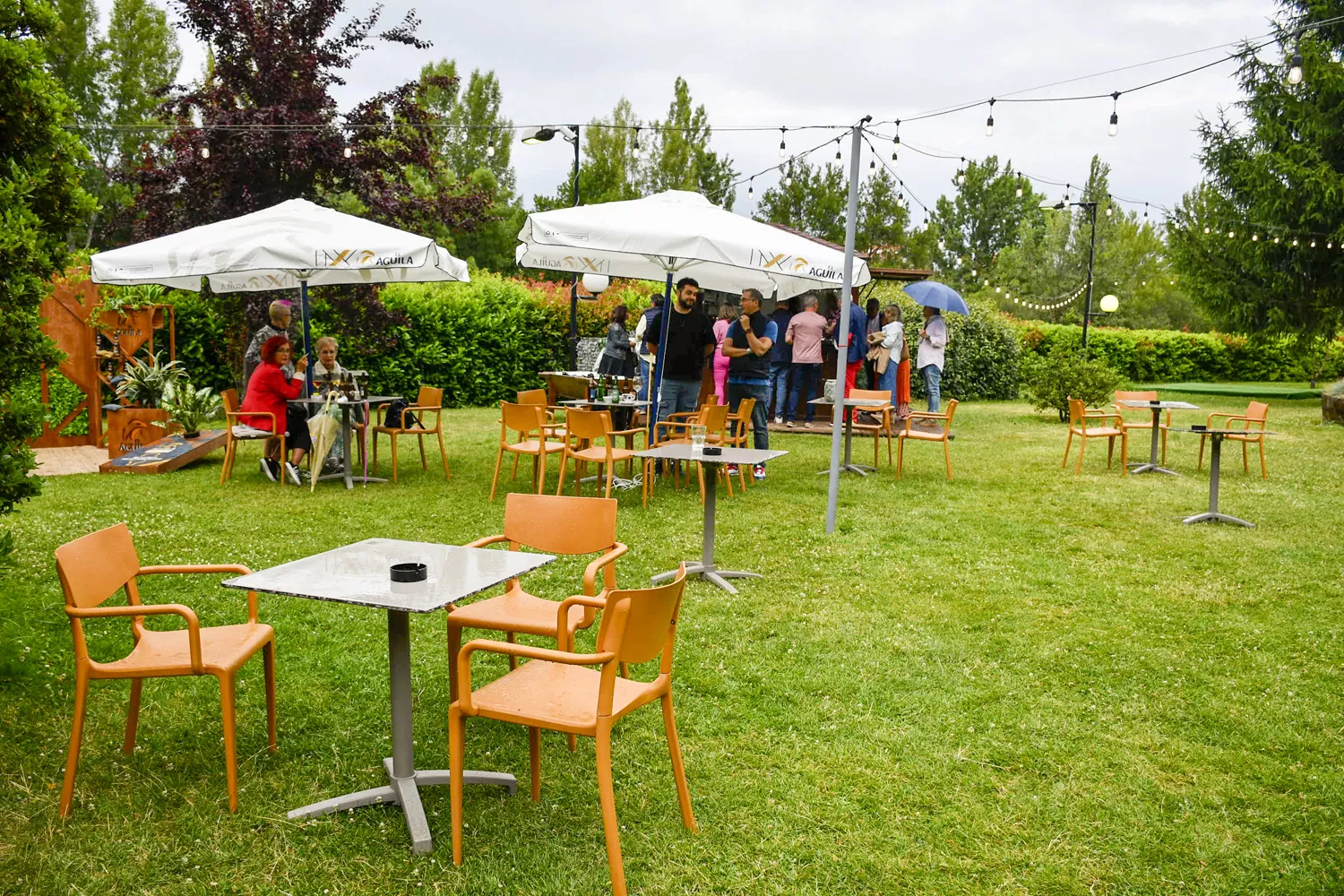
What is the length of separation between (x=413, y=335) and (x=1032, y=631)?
12.8 m

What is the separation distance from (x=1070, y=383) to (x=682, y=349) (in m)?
9.61

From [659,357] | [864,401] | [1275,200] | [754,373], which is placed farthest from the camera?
[1275,200]

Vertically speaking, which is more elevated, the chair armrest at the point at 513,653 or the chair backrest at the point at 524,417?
the chair backrest at the point at 524,417

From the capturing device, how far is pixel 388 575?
3148 millimetres

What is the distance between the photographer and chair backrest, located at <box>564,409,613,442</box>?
781 cm

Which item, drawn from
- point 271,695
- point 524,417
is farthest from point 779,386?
point 271,695

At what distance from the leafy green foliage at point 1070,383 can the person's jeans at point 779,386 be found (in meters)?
4.82

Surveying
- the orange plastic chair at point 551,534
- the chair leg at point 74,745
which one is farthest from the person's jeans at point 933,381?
the chair leg at point 74,745

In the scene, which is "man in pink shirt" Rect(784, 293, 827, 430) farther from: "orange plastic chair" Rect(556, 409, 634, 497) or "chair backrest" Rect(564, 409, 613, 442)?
"chair backrest" Rect(564, 409, 613, 442)

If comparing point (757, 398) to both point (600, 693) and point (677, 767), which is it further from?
point (600, 693)

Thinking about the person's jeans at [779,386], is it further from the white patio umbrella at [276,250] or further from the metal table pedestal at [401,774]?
the metal table pedestal at [401,774]

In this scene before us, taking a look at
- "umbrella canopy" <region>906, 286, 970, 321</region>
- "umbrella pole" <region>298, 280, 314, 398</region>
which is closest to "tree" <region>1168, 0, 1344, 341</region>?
"umbrella canopy" <region>906, 286, 970, 321</region>

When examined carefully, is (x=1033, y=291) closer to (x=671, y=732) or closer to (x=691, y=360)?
(x=691, y=360)

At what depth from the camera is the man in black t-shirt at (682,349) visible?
28.9ft
